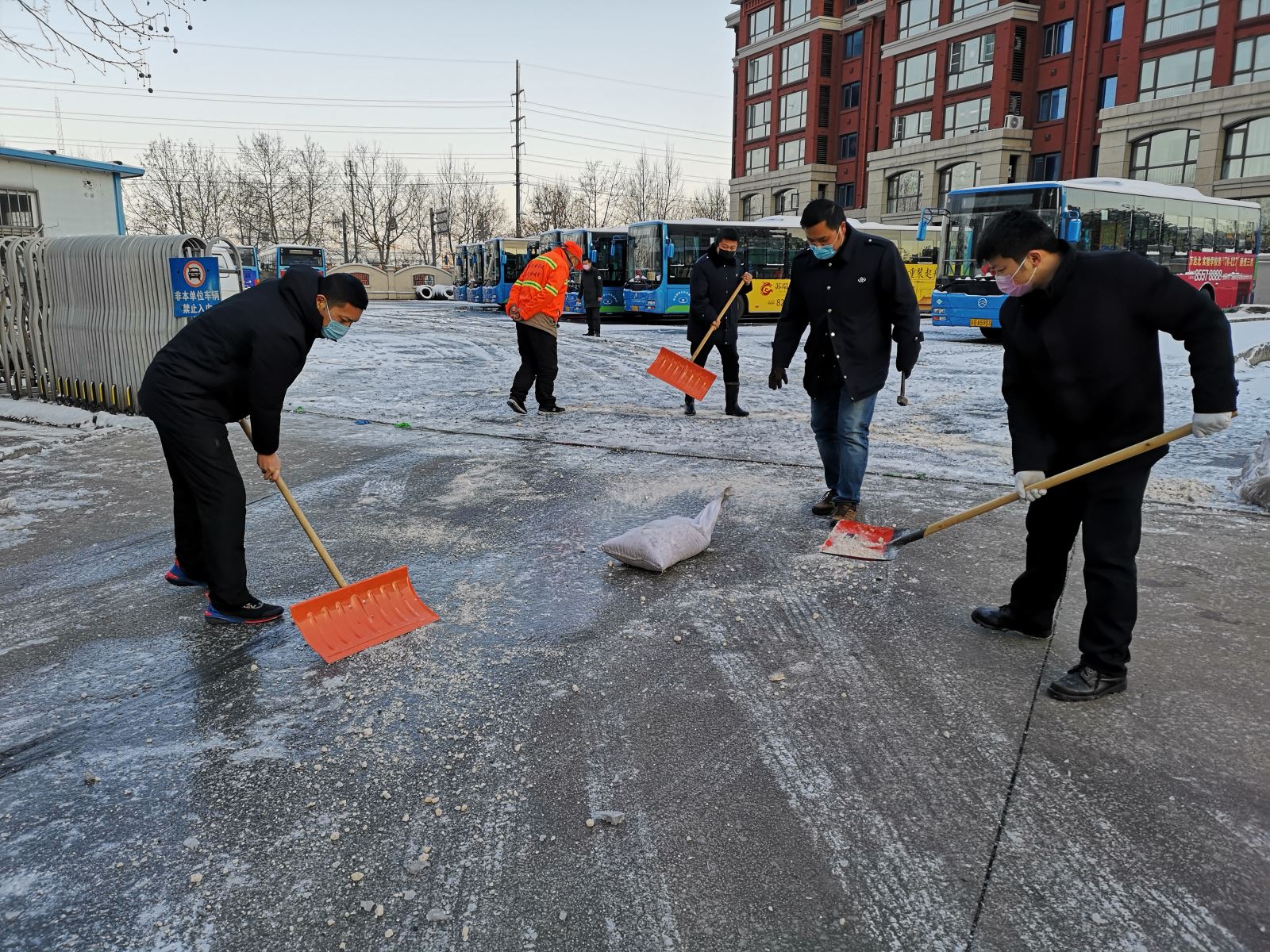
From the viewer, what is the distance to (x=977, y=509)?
12.6 ft

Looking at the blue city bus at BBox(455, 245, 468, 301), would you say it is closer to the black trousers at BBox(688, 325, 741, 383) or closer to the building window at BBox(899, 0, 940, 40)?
the building window at BBox(899, 0, 940, 40)

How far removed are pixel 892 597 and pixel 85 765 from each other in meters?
3.28

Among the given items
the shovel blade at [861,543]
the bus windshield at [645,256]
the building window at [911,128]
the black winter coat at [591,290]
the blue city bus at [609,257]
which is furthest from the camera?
the building window at [911,128]

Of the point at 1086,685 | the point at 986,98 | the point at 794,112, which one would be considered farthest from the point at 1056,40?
the point at 1086,685

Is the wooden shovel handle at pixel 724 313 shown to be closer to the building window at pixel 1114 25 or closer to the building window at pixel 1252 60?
the building window at pixel 1252 60

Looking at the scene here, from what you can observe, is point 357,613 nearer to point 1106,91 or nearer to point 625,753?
point 625,753

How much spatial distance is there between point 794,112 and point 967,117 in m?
12.1

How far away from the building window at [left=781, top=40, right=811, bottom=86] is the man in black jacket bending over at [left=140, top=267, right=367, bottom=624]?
53832 millimetres

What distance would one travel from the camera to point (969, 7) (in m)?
42.5

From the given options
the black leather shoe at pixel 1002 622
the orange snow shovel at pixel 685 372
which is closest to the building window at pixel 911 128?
the orange snow shovel at pixel 685 372

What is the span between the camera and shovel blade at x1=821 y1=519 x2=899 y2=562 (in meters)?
4.71

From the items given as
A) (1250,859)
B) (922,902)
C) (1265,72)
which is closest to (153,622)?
(922,902)

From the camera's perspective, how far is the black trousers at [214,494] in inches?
147

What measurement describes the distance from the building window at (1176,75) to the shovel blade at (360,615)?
3979 cm
